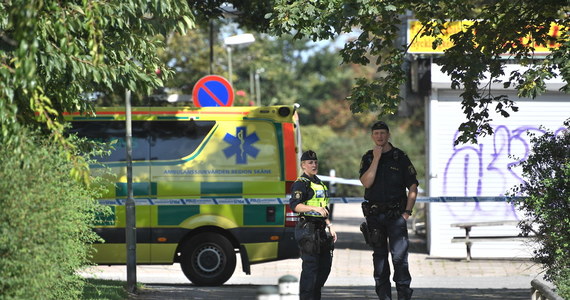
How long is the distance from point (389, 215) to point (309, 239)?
85cm

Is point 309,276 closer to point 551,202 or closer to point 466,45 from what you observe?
point 551,202

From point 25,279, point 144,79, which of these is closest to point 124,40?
point 144,79

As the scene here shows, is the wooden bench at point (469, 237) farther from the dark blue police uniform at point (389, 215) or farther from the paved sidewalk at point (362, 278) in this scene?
the dark blue police uniform at point (389, 215)

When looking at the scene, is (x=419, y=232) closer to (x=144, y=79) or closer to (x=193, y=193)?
(x=193, y=193)

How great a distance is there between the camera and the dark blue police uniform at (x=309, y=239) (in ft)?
29.6

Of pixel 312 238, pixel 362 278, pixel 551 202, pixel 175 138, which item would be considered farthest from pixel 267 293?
pixel 362 278

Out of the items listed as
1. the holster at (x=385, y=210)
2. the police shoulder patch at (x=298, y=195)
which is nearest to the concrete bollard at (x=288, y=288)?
the police shoulder patch at (x=298, y=195)

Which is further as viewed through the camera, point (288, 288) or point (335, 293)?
point (335, 293)

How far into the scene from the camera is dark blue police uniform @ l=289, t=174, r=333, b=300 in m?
9.02

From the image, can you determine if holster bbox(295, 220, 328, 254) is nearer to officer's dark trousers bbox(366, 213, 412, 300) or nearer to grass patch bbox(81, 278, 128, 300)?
officer's dark trousers bbox(366, 213, 412, 300)

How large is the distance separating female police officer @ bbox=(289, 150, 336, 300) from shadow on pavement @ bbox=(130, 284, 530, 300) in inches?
103

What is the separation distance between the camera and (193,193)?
13297 mm

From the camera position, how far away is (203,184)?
525 inches

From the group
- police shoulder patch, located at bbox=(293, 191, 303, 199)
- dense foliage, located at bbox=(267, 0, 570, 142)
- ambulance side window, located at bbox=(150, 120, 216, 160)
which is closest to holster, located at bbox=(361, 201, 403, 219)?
police shoulder patch, located at bbox=(293, 191, 303, 199)
